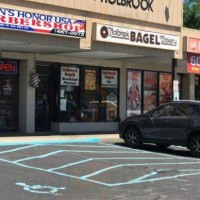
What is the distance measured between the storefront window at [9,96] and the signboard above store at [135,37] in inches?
155

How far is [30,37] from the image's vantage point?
14320 millimetres

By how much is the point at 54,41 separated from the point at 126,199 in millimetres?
8261

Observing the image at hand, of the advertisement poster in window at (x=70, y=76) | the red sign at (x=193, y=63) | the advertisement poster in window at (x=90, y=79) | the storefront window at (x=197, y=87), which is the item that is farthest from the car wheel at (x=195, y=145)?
the storefront window at (x=197, y=87)

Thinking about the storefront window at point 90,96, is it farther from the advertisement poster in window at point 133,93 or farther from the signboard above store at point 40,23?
the signboard above store at point 40,23

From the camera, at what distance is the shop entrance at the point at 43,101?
61.3 ft

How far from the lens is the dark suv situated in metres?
13.4

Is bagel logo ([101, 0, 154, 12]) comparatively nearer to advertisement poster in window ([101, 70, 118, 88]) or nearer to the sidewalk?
advertisement poster in window ([101, 70, 118, 88])

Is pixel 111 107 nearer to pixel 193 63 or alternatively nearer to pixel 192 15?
pixel 193 63

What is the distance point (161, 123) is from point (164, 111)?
17.3 inches

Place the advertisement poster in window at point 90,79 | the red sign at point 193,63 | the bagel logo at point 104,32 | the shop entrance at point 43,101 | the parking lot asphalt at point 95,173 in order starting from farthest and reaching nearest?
1. the advertisement poster in window at point 90,79
2. the red sign at point 193,63
3. the shop entrance at point 43,101
4. the bagel logo at point 104,32
5. the parking lot asphalt at point 95,173

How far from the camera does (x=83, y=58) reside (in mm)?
19453

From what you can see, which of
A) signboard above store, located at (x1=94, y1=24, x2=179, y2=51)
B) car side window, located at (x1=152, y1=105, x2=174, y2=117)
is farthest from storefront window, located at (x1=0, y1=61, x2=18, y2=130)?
car side window, located at (x1=152, y1=105, x2=174, y2=117)

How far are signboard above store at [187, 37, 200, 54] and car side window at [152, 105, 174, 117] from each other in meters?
5.69

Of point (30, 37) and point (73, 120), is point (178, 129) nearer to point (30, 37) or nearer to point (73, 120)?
point (30, 37)
